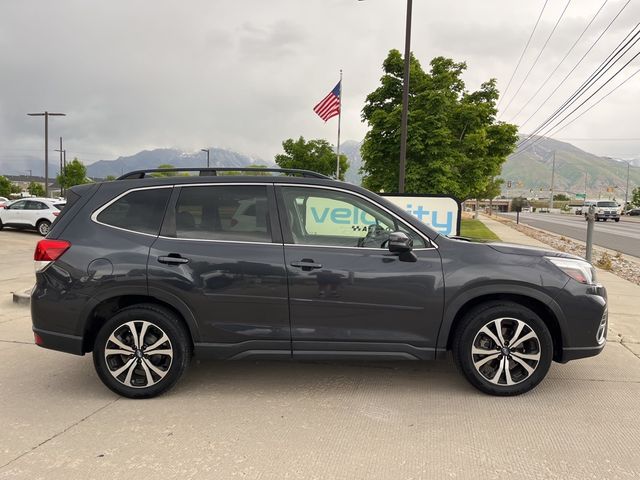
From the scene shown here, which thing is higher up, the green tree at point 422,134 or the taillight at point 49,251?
the green tree at point 422,134

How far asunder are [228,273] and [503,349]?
2181 millimetres

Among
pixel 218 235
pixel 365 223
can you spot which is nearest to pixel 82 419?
pixel 218 235

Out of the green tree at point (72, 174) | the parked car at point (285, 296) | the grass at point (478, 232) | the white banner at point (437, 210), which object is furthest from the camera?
the green tree at point (72, 174)

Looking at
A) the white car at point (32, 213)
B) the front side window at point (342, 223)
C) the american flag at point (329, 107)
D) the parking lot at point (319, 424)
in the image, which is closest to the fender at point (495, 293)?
the front side window at point (342, 223)

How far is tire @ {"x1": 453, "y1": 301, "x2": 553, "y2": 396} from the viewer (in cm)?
358

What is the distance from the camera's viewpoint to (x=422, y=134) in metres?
16.2

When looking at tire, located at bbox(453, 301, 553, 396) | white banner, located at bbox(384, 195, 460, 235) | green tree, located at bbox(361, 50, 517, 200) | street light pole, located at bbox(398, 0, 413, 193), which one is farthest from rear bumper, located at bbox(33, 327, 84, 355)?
green tree, located at bbox(361, 50, 517, 200)

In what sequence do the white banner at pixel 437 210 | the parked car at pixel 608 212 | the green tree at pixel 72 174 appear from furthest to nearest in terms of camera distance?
the green tree at pixel 72 174, the parked car at pixel 608 212, the white banner at pixel 437 210

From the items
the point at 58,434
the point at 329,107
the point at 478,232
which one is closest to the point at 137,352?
the point at 58,434

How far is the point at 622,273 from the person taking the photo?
10500mm

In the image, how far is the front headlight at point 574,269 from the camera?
3631 millimetres

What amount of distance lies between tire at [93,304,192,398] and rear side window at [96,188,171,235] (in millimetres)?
632

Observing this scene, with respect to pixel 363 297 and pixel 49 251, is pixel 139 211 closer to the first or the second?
pixel 49 251

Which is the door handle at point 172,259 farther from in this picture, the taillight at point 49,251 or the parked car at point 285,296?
the taillight at point 49,251
